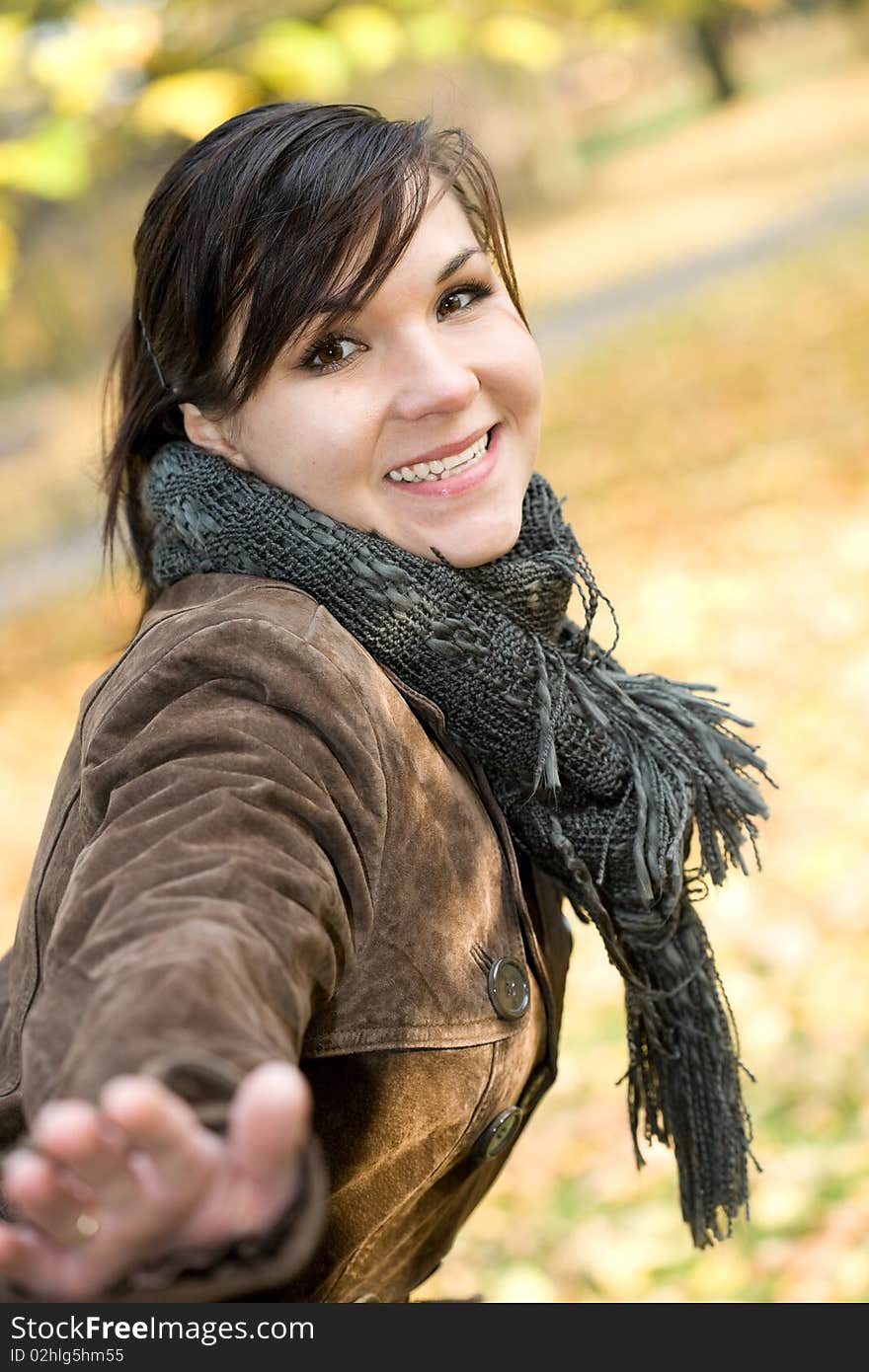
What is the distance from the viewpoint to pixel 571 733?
190 cm

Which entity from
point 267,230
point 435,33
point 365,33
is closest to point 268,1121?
point 267,230

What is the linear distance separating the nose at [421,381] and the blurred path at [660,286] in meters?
9.46

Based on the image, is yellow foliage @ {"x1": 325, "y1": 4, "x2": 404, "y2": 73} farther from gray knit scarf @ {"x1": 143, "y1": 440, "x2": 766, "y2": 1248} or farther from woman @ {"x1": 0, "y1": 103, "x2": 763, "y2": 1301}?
gray knit scarf @ {"x1": 143, "y1": 440, "x2": 766, "y2": 1248}

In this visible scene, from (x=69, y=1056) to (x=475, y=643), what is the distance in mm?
Answer: 816

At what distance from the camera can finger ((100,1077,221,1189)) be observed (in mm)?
969

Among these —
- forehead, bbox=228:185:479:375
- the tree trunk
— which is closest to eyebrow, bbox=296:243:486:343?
forehead, bbox=228:185:479:375

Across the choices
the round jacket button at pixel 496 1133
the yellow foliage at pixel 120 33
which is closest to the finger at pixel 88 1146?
the round jacket button at pixel 496 1133

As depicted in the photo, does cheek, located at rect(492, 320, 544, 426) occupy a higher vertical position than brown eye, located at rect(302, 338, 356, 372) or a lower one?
lower

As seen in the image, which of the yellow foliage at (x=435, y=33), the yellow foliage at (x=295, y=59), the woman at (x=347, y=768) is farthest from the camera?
the yellow foliage at (x=435, y=33)

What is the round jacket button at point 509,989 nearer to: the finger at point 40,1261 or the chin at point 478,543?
the chin at point 478,543

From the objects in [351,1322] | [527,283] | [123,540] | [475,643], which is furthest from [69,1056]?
[527,283]

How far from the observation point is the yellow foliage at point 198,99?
3.55 metres

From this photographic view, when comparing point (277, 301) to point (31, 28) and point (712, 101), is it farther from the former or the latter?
point (712, 101)

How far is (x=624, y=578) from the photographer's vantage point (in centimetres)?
689
